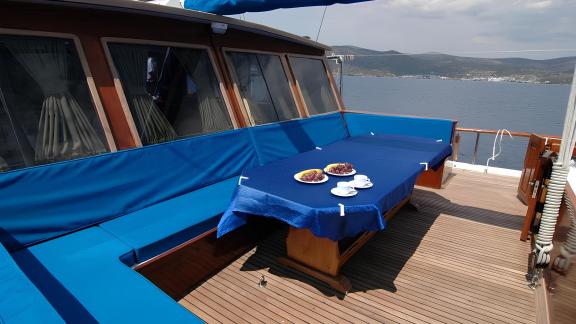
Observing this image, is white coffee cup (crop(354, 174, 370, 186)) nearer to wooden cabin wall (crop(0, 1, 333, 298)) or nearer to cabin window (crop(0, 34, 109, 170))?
wooden cabin wall (crop(0, 1, 333, 298))

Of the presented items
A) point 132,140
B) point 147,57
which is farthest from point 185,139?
point 147,57

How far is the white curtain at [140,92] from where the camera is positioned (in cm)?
304

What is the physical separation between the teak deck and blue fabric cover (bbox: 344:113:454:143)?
1.60 metres

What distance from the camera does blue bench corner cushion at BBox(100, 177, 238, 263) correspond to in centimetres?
236

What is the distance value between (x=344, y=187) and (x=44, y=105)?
238cm

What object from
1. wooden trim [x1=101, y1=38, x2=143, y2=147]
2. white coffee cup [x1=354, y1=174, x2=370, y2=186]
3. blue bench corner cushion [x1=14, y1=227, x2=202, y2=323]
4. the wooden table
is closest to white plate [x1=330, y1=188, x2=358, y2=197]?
white coffee cup [x1=354, y1=174, x2=370, y2=186]

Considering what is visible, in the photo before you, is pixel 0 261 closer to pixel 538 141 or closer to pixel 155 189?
pixel 155 189

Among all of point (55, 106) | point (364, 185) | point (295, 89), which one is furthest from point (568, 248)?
point (55, 106)

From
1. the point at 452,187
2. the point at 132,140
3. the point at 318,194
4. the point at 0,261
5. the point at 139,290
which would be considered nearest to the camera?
the point at 0,261

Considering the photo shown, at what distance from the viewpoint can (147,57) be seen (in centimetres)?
322

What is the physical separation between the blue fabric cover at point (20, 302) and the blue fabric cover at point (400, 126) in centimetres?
509

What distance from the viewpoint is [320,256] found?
289 cm

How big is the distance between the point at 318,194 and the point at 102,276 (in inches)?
58.7

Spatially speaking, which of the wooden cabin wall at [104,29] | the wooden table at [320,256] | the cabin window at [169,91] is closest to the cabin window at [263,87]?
the cabin window at [169,91]
